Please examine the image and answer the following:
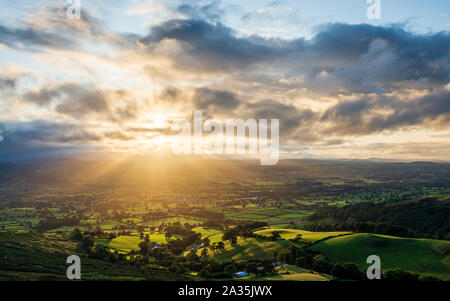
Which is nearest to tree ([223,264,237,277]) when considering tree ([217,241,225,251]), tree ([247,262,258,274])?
tree ([247,262,258,274])

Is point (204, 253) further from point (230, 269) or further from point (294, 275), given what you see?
point (294, 275)

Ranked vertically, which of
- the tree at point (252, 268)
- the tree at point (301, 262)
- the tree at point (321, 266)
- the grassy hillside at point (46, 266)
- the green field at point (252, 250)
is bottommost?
the green field at point (252, 250)

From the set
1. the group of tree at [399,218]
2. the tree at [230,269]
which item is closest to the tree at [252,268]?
the tree at [230,269]

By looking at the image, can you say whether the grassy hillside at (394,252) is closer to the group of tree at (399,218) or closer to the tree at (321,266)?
the tree at (321,266)

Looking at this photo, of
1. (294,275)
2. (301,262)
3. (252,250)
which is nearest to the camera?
(294,275)

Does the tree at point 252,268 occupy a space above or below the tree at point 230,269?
above

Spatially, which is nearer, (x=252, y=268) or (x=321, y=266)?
(x=252, y=268)

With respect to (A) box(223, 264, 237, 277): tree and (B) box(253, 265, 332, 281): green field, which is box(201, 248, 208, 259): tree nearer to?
(A) box(223, 264, 237, 277): tree

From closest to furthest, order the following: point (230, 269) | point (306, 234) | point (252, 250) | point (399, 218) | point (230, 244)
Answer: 1. point (230, 269)
2. point (252, 250)
3. point (230, 244)
4. point (306, 234)
5. point (399, 218)

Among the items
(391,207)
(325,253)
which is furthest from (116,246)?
(391,207)

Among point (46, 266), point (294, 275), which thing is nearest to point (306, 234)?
point (294, 275)
